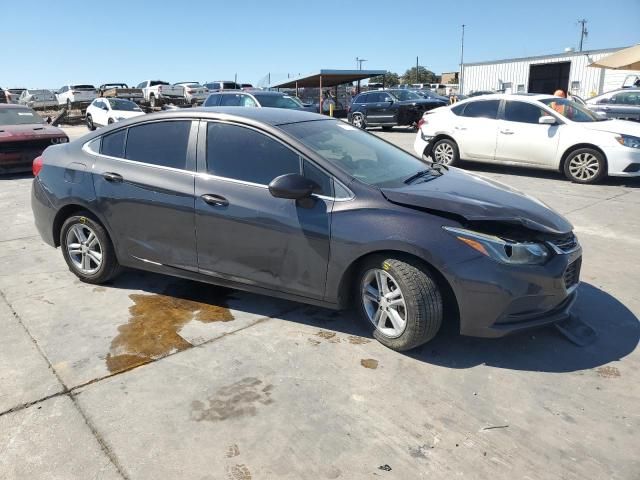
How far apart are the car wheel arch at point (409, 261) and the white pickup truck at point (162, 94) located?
28.7 m

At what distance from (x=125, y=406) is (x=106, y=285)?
1986 mm

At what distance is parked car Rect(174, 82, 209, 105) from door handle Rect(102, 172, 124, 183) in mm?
26994

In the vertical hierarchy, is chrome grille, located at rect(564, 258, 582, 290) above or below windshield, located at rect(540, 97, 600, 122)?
below

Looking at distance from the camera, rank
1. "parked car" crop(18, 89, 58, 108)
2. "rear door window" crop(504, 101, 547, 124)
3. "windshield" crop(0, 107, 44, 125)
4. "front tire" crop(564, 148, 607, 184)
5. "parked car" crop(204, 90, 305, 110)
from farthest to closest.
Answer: "parked car" crop(18, 89, 58, 108) < "parked car" crop(204, 90, 305, 110) < "windshield" crop(0, 107, 44, 125) < "rear door window" crop(504, 101, 547, 124) < "front tire" crop(564, 148, 607, 184)

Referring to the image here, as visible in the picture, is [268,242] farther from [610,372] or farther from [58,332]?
[610,372]

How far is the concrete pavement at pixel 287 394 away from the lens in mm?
2490

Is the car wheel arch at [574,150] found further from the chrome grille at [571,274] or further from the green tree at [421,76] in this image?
the green tree at [421,76]

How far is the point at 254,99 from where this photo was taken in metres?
13.3

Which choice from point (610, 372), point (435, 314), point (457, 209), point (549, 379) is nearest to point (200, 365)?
point (435, 314)

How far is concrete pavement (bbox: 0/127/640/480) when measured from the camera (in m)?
2.49

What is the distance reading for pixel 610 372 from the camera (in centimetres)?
323

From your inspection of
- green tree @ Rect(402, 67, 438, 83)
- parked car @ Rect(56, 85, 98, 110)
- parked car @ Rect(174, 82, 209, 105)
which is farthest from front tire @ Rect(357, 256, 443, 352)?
green tree @ Rect(402, 67, 438, 83)

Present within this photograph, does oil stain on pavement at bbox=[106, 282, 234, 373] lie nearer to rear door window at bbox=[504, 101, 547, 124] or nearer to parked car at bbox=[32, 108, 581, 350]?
parked car at bbox=[32, 108, 581, 350]

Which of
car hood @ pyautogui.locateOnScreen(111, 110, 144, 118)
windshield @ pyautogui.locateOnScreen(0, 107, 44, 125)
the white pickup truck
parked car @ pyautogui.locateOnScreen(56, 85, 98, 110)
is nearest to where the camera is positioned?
windshield @ pyautogui.locateOnScreen(0, 107, 44, 125)
